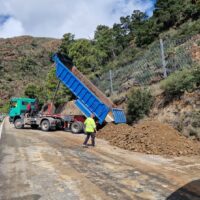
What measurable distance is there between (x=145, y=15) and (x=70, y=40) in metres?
13.7

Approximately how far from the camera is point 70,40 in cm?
5534

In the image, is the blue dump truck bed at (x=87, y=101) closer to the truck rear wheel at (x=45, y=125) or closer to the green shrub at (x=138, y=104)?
the green shrub at (x=138, y=104)

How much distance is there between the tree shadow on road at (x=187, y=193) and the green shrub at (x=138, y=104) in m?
10.7

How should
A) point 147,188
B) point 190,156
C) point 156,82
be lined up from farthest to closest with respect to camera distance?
point 156,82 → point 190,156 → point 147,188

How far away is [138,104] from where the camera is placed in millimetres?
17812

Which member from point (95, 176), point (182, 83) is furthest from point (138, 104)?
point (95, 176)

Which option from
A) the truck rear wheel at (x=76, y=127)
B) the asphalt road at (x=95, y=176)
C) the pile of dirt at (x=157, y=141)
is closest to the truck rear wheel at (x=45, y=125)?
the truck rear wheel at (x=76, y=127)

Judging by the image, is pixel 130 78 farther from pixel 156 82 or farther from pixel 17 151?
pixel 17 151

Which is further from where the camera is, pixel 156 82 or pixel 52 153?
pixel 156 82

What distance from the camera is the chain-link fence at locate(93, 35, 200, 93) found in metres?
18.3

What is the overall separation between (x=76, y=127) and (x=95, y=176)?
11679 millimetres

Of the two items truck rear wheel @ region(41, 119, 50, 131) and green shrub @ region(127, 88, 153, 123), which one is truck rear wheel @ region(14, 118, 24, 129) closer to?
truck rear wheel @ region(41, 119, 50, 131)

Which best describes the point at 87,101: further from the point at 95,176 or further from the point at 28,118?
the point at 95,176

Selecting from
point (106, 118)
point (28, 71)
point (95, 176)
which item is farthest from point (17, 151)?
point (28, 71)
